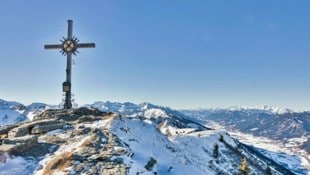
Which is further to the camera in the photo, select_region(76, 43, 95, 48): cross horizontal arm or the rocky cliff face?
select_region(76, 43, 95, 48): cross horizontal arm

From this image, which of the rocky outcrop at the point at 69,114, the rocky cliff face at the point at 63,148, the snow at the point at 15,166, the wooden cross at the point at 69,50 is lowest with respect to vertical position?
the snow at the point at 15,166

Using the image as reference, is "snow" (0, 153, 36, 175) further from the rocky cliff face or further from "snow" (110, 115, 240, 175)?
"snow" (110, 115, 240, 175)

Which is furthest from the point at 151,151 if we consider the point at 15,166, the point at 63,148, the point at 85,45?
the point at 85,45

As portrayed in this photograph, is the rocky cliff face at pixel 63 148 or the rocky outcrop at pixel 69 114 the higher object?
the rocky outcrop at pixel 69 114

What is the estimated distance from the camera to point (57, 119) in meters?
55.4

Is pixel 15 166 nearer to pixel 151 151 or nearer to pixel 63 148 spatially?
pixel 63 148

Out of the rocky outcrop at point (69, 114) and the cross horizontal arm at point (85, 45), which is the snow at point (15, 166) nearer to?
the rocky outcrop at point (69, 114)

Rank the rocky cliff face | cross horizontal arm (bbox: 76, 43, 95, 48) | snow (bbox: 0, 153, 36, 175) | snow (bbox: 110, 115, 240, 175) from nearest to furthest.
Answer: the rocky cliff face → snow (bbox: 0, 153, 36, 175) → snow (bbox: 110, 115, 240, 175) → cross horizontal arm (bbox: 76, 43, 95, 48)

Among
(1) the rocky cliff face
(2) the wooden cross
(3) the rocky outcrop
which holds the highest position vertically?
(2) the wooden cross

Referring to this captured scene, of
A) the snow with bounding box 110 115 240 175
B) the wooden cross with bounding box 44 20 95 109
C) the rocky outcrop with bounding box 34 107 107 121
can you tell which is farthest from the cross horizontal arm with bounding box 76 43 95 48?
the snow with bounding box 110 115 240 175

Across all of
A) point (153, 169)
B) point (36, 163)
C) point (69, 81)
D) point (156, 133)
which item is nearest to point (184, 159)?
point (156, 133)

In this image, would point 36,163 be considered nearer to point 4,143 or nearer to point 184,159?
point 4,143

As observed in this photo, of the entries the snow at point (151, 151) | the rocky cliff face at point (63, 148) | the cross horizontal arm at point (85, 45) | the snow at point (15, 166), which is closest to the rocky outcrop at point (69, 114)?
the rocky cliff face at point (63, 148)

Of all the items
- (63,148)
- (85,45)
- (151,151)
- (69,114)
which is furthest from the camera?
(85,45)
